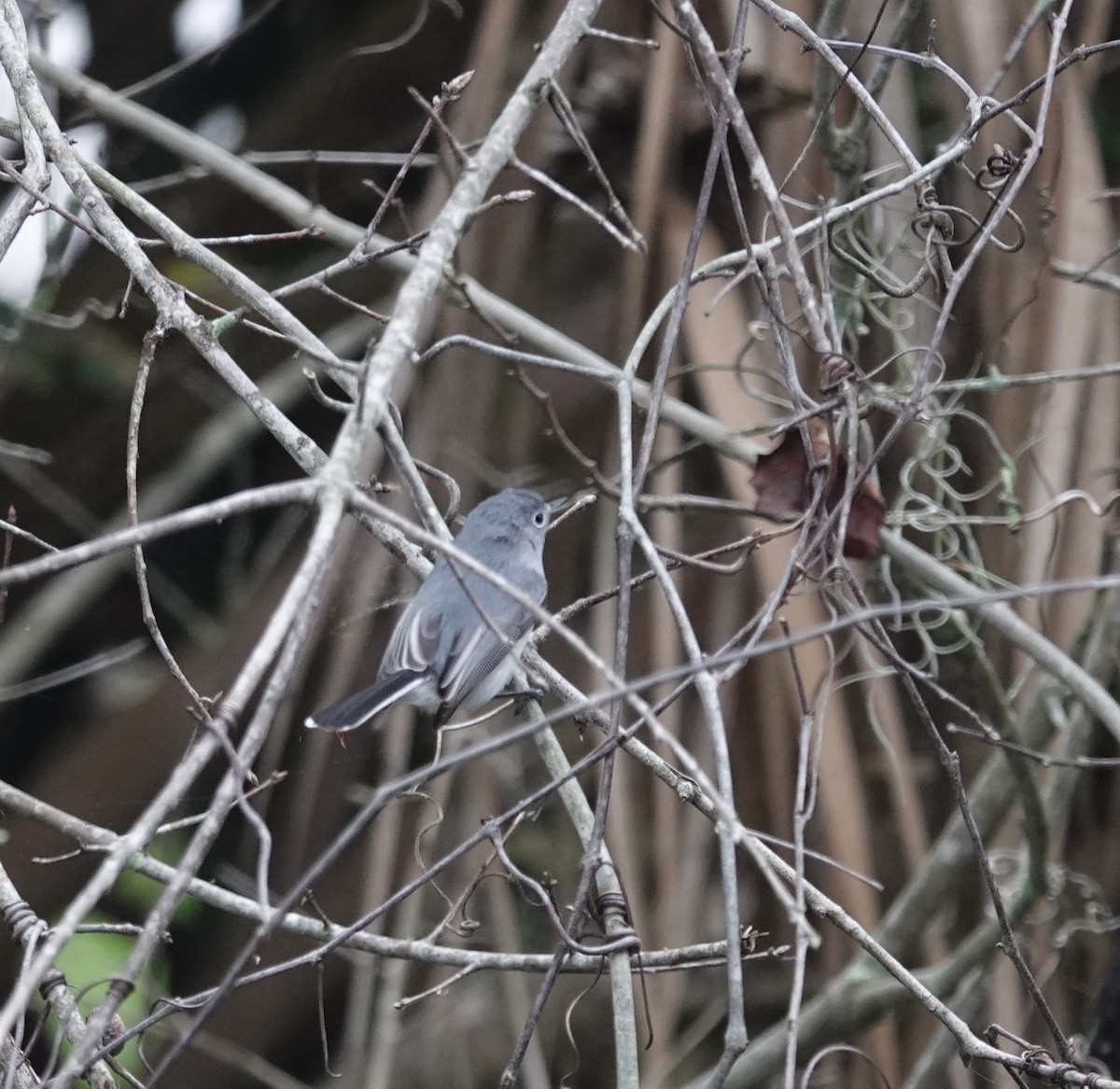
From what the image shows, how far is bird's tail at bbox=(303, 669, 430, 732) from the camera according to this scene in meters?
2.40

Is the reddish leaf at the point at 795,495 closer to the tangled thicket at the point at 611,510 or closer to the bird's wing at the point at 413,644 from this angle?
the tangled thicket at the point at 611,510

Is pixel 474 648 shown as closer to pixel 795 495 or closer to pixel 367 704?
pixel 367 704

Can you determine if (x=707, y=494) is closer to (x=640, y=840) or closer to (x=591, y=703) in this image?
(x=640, y=840)

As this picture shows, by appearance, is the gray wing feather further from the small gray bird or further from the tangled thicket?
the tangled thicket

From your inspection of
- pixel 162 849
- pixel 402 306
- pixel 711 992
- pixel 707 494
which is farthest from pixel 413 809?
pixel 402 306

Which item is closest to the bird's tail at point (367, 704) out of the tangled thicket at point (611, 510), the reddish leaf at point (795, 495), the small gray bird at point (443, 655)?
the small gray bird at point (443, 655)

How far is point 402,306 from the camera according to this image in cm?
140

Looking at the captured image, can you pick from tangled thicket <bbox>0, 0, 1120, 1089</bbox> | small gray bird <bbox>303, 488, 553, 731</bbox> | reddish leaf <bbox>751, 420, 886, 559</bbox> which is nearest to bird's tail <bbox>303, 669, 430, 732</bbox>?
small gray bird <bbox>303, 488, 553, 731</bbox>

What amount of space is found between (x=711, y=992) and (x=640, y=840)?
129 cm

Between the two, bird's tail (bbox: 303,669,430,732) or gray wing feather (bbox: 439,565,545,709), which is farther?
gray wing feather (bbox: 439,565,545,709)

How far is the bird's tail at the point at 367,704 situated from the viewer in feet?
7.88

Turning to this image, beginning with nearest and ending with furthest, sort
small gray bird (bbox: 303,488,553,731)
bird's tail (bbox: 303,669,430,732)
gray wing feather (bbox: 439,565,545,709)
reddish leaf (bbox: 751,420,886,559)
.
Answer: reddish leaf (bbox: 751,420,886,559), bird's tail (bbox: 303,669,430,732), small gray bird (bbox: 303,488,553,731), gray wing feather (bbox: 439,565,545,709)

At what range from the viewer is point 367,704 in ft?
8.27

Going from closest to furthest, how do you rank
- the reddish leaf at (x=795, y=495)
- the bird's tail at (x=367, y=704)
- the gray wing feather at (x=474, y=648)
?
the reddish leaf at (x=795, y=495) < the bird's tail at (x=367, y=704) < the gray wing feather at (x=474, y=648)
